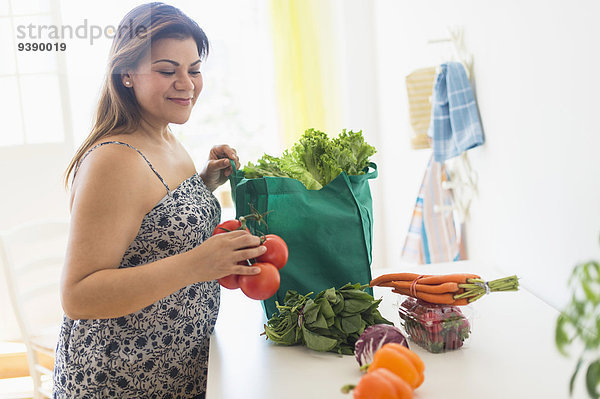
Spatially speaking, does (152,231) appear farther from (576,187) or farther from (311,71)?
(311,71)

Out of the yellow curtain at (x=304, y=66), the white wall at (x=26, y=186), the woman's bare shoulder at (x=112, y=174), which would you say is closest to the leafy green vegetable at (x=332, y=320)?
the woman's bare shoulder at (x=112, y=174)

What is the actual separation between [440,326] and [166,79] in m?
0.76

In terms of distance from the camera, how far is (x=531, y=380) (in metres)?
0.86

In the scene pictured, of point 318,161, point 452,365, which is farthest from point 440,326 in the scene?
point 318,161

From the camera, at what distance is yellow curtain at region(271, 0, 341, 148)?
10.6 ft

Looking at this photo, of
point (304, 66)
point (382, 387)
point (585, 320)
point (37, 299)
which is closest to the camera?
point (585, 320)

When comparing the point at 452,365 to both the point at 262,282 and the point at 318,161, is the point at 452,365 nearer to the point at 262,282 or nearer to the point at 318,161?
the point at 262,282

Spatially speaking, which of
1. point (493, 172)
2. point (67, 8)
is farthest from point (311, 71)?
point (493, 172)

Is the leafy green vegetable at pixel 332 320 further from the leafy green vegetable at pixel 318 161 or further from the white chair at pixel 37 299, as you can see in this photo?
the white chair at pixel 37 299

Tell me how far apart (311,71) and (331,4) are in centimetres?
41

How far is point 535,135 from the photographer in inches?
48.4

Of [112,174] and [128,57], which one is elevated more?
[128,57]

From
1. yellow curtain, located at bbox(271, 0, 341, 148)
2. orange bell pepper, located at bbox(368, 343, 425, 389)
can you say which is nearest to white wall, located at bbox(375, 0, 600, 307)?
orange bell pepper, located at bbox(368, 343, 425, 389)

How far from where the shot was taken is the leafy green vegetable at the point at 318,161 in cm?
114
